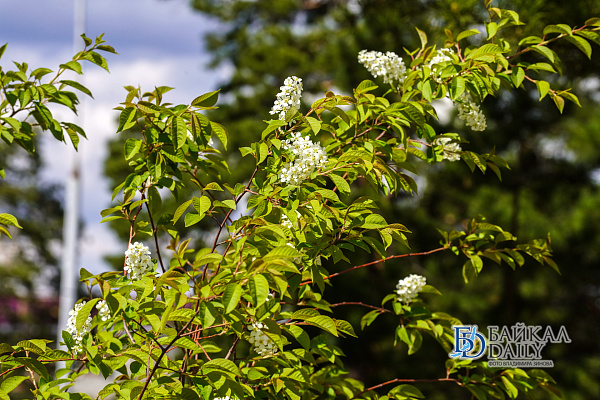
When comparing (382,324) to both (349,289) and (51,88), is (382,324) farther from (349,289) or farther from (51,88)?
(51,88)

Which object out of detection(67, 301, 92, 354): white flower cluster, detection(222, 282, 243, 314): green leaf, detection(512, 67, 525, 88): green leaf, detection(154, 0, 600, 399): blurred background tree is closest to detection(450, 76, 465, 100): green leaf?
detection(512, 67, 525, 88): green leaf

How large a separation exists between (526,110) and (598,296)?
7.12 ft

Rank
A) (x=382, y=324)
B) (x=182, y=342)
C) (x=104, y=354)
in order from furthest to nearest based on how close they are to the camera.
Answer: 1. (x=382, y=324)
2. (x=104, y=354)
3. (x=182, y=342)

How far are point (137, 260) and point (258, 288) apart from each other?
52 cm

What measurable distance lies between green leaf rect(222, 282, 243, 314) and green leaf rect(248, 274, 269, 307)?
0.11 ft

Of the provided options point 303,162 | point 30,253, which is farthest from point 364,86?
point 30,253

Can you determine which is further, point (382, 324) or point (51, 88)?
point (382, 324)

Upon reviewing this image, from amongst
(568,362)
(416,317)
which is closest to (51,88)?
(416,317)

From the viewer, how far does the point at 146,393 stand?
1188 mm

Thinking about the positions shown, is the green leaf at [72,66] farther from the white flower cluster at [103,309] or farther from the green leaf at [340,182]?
the green leaf at [340,182]

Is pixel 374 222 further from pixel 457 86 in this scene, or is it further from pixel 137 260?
pixel 137 260

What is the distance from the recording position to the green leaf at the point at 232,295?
95 cm

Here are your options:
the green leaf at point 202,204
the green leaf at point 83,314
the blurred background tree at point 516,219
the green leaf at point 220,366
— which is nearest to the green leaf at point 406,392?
the green leaf at point 220,366

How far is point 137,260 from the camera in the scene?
136 cm
